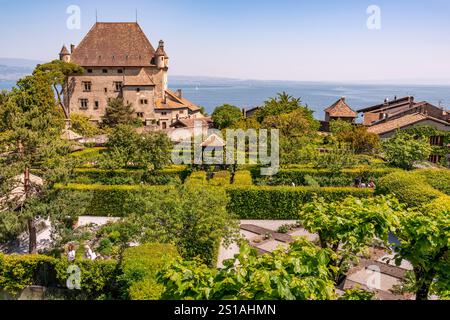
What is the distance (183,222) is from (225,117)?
4460 centimetres

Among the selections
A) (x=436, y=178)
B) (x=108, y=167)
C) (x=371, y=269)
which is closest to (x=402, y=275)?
(x=371, y=269)

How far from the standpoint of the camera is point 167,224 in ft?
53.0

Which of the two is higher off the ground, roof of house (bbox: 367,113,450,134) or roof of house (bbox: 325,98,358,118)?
roof of house (bbox: 325,98,358,118)

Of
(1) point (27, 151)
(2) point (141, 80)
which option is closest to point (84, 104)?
(2) point (141, 80)

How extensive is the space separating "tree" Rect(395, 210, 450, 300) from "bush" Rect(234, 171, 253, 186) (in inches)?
701

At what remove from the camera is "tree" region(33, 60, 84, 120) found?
56.7m

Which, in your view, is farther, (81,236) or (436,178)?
(436,178)

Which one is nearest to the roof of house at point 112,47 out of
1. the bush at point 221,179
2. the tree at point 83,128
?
the tree at point 83,128

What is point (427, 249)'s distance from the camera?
782 cm

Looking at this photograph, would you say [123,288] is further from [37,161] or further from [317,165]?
[317,165]

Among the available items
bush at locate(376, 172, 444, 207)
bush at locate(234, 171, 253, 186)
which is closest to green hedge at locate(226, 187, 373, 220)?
bush at locate(234, 171, 253, 186)

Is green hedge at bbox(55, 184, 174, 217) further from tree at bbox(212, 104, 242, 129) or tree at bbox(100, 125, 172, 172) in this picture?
tree at bbox(212, 104, 242, 129)

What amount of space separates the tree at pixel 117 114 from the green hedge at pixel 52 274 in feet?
145
